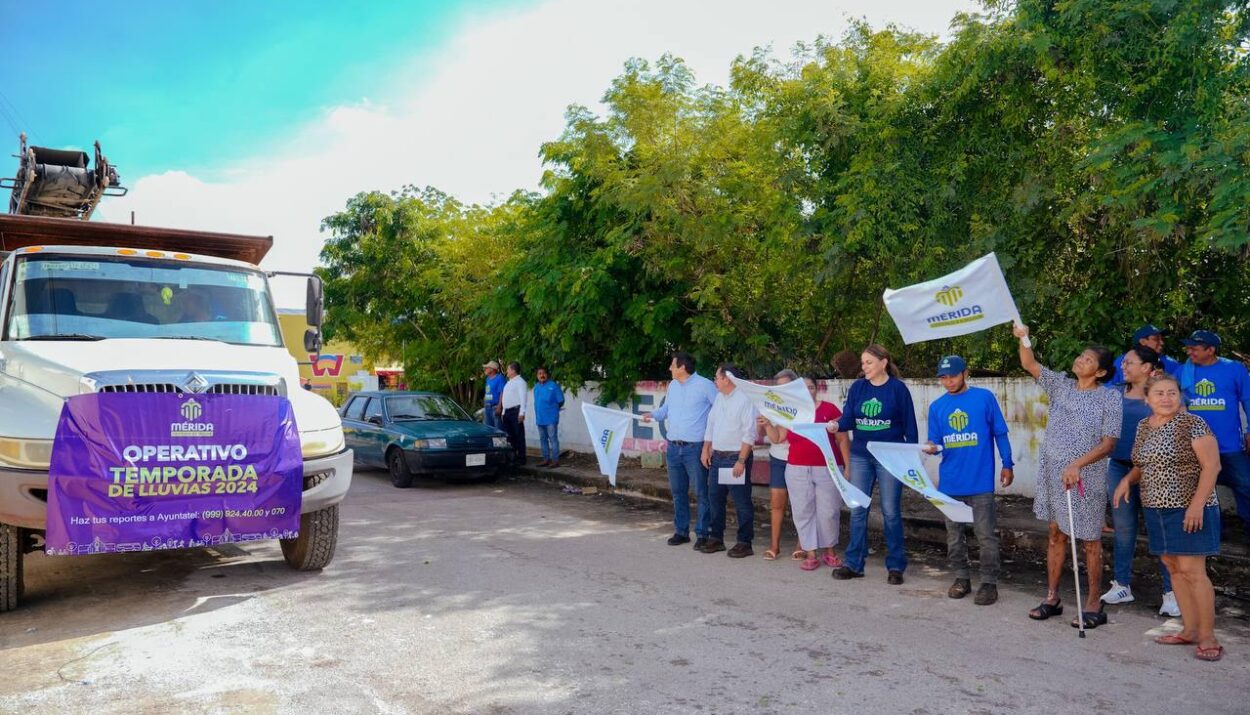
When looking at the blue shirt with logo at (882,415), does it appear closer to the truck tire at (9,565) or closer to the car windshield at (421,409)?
the truck tire at (9,565)

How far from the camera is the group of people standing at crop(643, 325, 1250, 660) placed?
5.25 m

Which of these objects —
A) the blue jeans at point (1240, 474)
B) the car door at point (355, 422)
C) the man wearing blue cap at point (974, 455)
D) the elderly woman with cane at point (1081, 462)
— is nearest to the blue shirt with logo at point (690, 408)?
the man wearing blue cap at point (974, 455)

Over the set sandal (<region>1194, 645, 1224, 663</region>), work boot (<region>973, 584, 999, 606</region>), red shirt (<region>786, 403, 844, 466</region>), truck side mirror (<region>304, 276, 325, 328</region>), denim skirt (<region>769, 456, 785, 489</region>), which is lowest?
sandal (<region>1194, 645, 1224, 663</region>)

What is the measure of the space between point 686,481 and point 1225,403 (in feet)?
15.2

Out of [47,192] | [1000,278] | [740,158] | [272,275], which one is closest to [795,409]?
[1000,278]

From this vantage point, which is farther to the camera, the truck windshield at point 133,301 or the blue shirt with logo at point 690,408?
the blue shirt with logo at point 690,408

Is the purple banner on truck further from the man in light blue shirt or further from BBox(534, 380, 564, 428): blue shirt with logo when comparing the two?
BBox(534, 380, 564, 428): blue shirt with logo

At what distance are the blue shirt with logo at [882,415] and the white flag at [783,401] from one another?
44 cm

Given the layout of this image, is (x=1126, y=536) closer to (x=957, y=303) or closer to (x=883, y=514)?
(x=883, y=514)

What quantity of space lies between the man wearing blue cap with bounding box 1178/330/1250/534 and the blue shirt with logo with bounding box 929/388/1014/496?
1.80 metres

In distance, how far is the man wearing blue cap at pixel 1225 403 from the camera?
6.73m

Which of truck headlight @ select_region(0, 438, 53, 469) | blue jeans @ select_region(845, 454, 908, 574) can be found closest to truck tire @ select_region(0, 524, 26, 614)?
truck headlight @ select_region(0, 438, 53, 469)

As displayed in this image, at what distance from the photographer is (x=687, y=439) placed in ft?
28.0

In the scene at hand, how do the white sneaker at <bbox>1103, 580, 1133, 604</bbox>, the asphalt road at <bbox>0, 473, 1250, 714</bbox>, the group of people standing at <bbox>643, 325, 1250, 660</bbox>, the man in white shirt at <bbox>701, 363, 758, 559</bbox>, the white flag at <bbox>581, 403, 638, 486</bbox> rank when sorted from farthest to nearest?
the white flag at <bbox>581, 403, 638, 486</bbox>, the man in white shirt at <bbox>701, 363, 758, 559</bbox>, the white sneaker at <bbox>1103, 580, 1133, 604</bbox>, the group of people standing at <bbox>643, 325, 1250, 660</bbox>, the asphalt road at <bbox>0, 473, 1250, 714</bbox>
